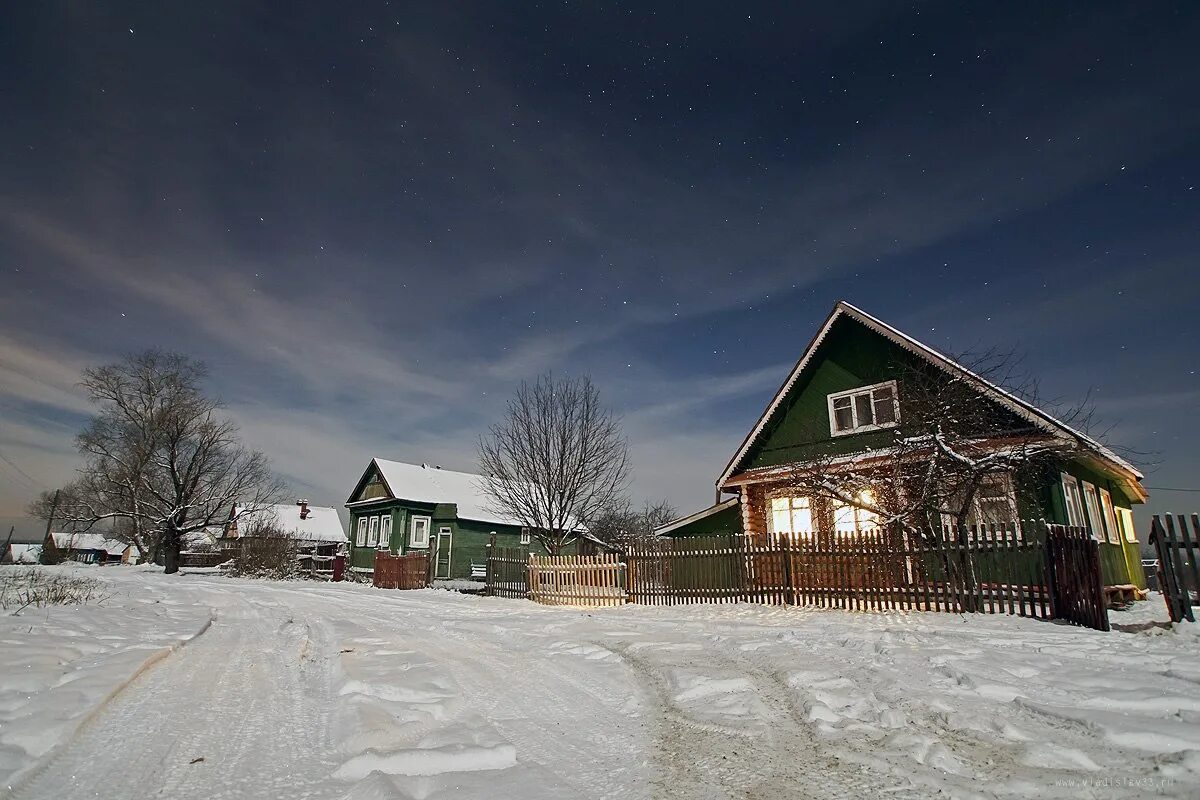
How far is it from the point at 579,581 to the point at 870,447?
365 inches

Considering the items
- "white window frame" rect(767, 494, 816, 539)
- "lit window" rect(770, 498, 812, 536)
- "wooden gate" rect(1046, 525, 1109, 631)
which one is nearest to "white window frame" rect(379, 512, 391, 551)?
"white window frame" rect(767, 494, 816, 539)

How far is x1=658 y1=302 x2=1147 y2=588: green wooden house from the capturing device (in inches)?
581

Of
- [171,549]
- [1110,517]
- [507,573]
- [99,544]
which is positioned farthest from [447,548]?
[99,544]

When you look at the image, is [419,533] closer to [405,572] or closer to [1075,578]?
[405,572]

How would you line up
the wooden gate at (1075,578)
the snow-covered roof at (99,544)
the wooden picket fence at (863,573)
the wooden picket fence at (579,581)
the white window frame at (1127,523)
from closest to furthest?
the wooden gate at (1075,578) → the wooden picket fence at (863,573) → the wooden picket fence at (579,581) → the white window frame at (1127,523) → the snow-covered roof at (99,544)

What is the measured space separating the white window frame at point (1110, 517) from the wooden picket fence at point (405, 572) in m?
23.3

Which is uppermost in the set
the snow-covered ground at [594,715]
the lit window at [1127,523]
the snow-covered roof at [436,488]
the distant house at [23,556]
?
the snow-covered roof at [436,488]

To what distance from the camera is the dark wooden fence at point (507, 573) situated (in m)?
19.2

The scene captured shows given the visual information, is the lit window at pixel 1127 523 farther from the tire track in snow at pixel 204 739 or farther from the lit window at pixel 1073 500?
the tire track in snow at pixel 204 739

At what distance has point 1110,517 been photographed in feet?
65.1

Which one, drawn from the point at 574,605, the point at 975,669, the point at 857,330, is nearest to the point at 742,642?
the point at 975,669

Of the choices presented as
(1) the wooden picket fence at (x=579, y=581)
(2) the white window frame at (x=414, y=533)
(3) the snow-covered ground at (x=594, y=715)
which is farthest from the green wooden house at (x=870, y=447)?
(2) the white window frame at (x=414, y=533)

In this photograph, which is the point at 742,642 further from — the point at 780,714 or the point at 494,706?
the point at 494,706

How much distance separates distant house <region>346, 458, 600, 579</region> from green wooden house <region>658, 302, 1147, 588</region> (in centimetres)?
1778
